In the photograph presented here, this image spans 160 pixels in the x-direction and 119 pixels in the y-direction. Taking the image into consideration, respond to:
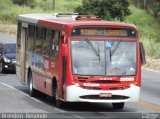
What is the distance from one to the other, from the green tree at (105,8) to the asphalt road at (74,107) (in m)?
48.3

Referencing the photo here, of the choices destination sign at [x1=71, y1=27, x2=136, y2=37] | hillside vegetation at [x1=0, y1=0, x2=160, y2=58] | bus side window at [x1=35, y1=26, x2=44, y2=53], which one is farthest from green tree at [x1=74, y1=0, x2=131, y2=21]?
destination sign at [x1=71, y1=27, x2=136, y2=37]

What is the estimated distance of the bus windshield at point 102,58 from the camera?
56.7 ft

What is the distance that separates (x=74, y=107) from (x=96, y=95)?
5.33 ft

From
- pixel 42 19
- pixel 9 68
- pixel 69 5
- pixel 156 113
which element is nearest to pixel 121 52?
pixel 156 113

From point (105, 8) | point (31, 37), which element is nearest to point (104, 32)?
point (31, 37)

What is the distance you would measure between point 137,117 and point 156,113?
113 cm

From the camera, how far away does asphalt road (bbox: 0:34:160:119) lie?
1662 cm

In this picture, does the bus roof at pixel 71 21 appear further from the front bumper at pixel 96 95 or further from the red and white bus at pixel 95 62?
the front bumper at pixel 96 95

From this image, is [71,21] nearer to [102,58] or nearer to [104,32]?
[104,32]

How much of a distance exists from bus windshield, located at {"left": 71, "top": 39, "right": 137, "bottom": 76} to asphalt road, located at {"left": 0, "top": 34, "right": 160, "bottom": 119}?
1143mm

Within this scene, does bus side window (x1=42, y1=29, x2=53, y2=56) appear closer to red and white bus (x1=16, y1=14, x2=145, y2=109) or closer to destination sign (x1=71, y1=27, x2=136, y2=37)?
red and white bus (x1=16, y1=14, x2=145, y2=109)

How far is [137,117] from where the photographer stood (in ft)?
53.0

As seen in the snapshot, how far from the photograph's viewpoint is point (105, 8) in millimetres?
73562

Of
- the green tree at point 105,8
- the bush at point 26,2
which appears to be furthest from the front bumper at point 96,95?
the bush at point 26,2
